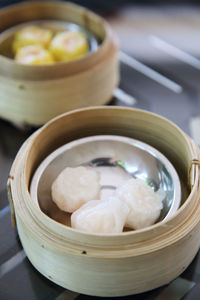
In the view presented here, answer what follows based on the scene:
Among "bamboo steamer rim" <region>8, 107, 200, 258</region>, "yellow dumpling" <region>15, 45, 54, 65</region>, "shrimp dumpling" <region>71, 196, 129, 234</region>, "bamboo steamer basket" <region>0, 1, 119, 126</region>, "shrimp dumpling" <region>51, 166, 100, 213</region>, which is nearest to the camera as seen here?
"bamboo steamer rim" <region>8, 107, 200, 258</region>

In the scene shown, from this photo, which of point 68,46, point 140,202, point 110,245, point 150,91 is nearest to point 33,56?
point 68,46

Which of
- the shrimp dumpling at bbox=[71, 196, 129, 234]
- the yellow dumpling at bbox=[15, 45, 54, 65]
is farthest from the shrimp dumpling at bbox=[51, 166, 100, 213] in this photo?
the yellow dumpling at bbox=[15, 45, 54, 65]

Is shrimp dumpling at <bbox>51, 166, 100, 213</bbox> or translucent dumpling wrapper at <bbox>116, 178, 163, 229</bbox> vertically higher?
translucent dumpling wrapper at <bbox>116, 178, 163, 229</bbox>

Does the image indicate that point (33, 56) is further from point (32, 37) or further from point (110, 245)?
point (110, 245)

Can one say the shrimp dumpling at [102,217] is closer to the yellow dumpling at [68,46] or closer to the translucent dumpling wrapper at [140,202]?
the translucent dumpling wrapper at [140,202]

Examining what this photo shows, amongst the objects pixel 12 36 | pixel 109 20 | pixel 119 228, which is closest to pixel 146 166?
pixel 119 228

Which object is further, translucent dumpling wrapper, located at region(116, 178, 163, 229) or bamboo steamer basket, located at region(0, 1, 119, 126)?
bamboo steamer basket, located at region(0, 1, 119, 126)

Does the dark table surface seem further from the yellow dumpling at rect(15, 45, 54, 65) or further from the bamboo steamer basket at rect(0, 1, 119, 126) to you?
the yellow dumpling at rect(15, 45, 54, 65)
